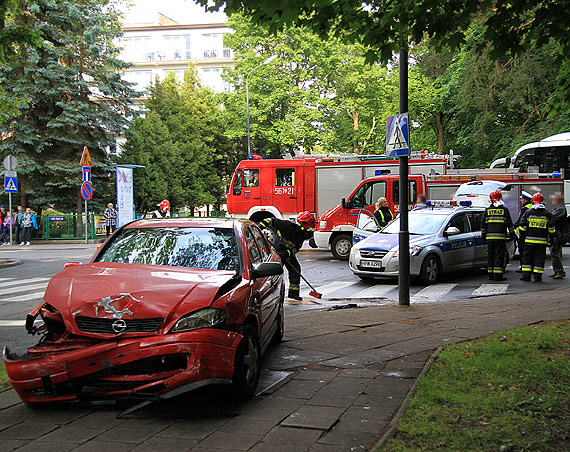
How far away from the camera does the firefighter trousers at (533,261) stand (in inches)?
512

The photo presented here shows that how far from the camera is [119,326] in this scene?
4.45 meters

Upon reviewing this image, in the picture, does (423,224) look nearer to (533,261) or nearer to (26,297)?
(533,261)

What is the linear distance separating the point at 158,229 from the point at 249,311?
5.15ft

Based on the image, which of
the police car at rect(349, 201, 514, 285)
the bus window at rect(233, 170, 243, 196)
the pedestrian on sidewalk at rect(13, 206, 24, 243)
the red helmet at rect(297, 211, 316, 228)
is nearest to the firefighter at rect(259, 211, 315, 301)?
the red helmet at rect(297, 211, 316, 228)

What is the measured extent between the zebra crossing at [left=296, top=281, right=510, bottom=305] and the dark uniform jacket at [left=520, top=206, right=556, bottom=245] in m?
1.19

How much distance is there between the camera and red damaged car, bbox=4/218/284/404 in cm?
435

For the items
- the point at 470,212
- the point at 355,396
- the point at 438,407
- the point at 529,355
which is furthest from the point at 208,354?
the point at 470,212

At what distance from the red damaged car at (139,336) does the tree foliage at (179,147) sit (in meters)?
35.4

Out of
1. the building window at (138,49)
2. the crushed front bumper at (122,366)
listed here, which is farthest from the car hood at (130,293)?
the building window at (138,49)

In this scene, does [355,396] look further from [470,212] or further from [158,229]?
[470,212]

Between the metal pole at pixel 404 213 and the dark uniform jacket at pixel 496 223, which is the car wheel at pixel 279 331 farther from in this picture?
the dark uniform jacket at pixel 496 223

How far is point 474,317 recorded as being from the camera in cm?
862

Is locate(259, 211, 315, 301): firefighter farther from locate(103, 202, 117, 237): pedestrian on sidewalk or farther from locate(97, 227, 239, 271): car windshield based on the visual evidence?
locate(103, 202, 117, 237): pedestrian on sidewalk

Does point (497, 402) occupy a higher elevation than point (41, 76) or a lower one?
lower
